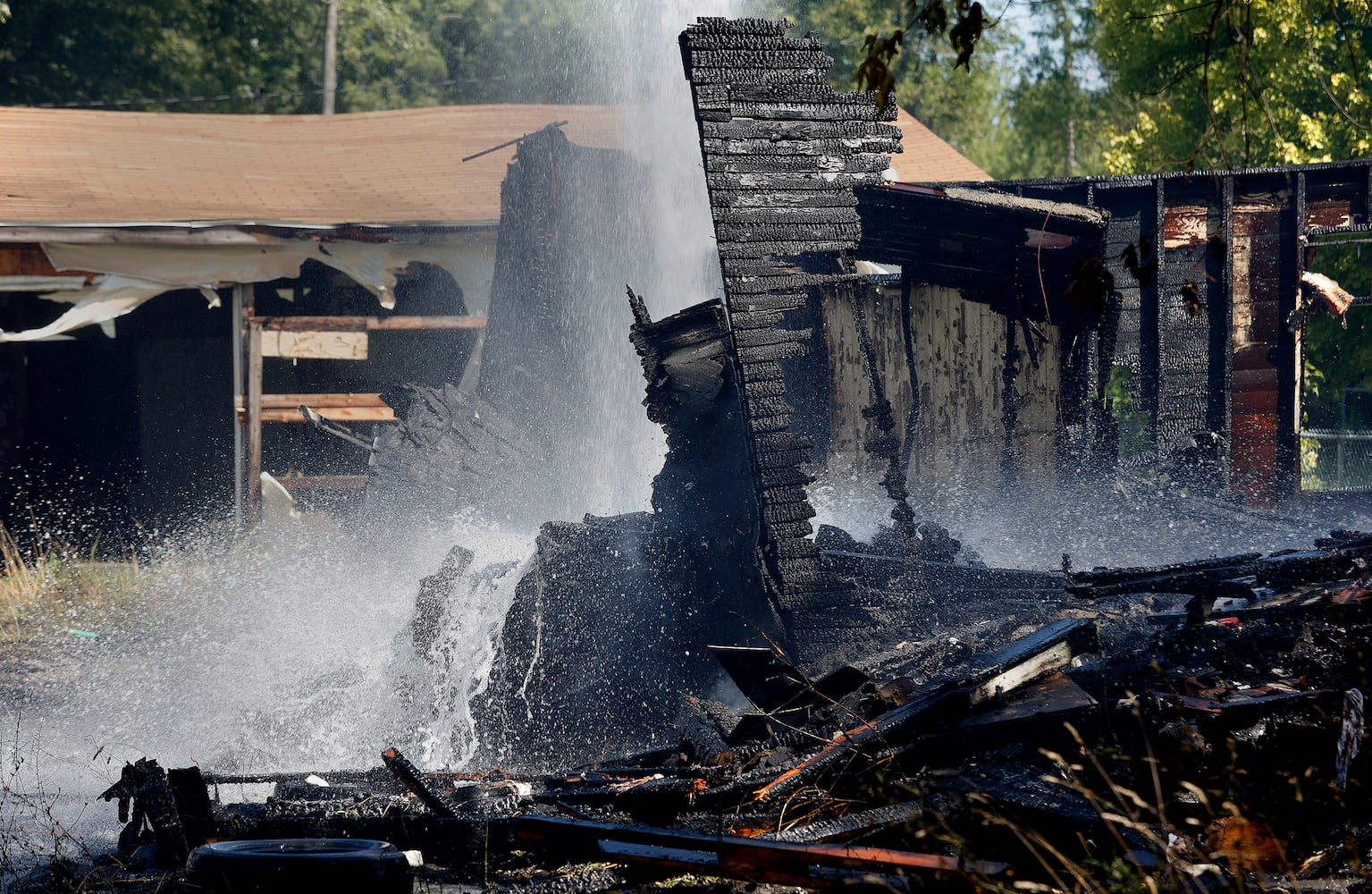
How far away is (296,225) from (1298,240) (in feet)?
35.8

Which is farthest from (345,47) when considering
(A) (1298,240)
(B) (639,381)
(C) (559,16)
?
(A) (1298,240)

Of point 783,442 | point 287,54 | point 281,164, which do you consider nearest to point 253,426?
point 281,164

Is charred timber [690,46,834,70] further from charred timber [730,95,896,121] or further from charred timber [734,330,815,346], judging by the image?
charred timber [734,330,815,346]

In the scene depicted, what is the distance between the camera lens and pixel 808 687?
5527 mm

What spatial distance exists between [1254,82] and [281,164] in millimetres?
12821

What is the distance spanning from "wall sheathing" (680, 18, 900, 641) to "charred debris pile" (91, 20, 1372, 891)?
0.06 feet

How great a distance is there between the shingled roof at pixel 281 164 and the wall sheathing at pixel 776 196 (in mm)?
6565

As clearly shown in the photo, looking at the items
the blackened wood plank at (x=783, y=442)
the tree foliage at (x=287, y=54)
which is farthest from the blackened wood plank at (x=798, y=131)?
the tree foliage at (x=287, y=54)

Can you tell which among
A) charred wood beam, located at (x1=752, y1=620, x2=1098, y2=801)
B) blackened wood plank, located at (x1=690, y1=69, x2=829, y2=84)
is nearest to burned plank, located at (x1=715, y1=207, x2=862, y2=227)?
blackened wood plank, located at (x1=690, y1=69, x2=829, y2=84)

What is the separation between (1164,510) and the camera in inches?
405

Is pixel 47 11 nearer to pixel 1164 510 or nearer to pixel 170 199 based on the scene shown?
pixel 170 199

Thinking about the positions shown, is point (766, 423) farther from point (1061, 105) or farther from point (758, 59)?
point (1061, 105)

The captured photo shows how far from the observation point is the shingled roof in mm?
13242

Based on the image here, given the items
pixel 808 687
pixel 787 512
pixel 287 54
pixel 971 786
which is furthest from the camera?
pixel 287 54
